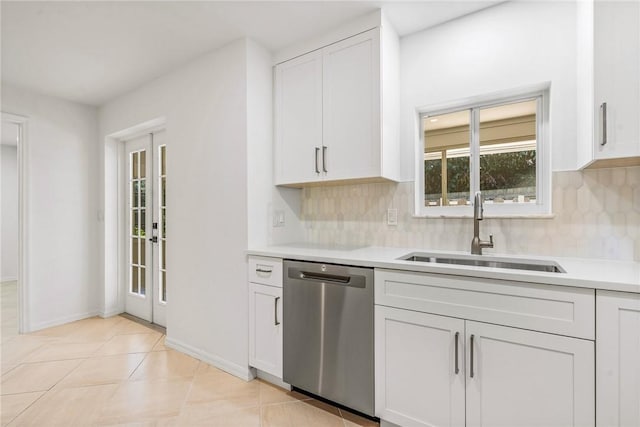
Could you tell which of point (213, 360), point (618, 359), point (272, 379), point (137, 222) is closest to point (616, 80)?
point (618, 359)

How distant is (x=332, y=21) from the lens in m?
2.07

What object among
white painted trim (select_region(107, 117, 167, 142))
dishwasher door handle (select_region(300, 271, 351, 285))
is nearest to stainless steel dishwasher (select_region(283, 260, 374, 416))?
dishwasher door handle (select_region(300, 271, 351, 285))

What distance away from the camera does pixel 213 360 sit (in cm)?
242

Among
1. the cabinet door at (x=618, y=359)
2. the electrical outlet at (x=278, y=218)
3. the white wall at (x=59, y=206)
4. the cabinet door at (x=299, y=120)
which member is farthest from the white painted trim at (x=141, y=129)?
the cabinet door at (x=618, y=359)

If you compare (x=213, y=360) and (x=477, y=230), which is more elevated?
(x=477, y=230)

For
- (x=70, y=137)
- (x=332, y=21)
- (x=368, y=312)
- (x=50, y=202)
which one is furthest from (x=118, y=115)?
(x=368, y=312)

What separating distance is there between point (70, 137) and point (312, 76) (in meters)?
3.05

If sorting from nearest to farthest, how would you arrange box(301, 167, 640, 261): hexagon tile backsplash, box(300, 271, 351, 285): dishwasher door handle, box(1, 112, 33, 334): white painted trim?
box(301, 167, 640, 261): hexagon tile backsplash, box(300, 271, 351, 285): dishwasher door handle, box(1, 112, 33, 334): white painted trim

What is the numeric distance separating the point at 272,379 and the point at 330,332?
0.73m

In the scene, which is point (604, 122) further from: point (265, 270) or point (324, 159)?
point (265, 270)

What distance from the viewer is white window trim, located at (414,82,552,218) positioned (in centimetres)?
185

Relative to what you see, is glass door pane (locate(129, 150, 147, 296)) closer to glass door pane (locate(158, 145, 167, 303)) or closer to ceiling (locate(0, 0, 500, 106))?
glass door pane (locate(158, 145, 167, 303))

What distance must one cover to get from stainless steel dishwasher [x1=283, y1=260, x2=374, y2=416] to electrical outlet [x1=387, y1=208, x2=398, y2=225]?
0.71 m

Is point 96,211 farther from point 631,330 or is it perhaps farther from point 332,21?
point 631,330
